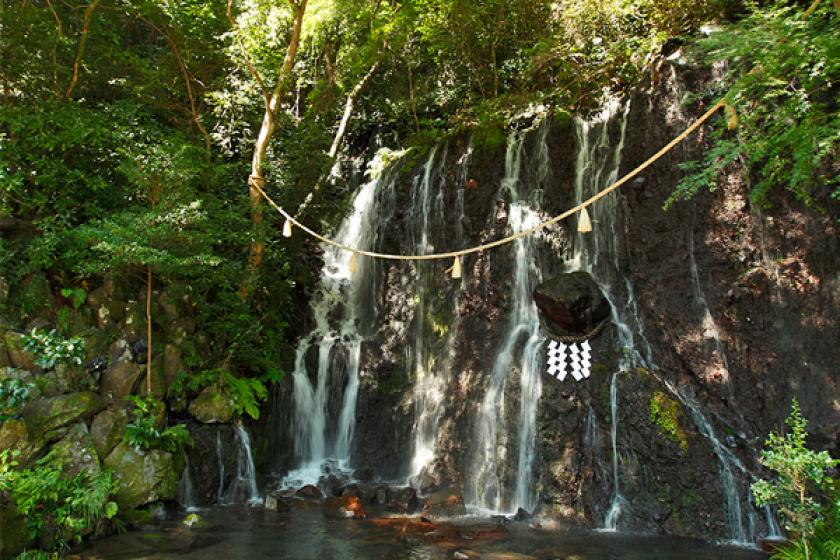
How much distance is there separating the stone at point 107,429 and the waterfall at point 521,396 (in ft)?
15.9

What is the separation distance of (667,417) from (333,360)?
5778mm

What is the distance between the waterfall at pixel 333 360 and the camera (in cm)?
992

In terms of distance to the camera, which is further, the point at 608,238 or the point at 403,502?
the point at 608,238

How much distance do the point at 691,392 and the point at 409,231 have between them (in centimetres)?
595

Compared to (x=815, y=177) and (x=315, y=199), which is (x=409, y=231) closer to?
(x=315, y=199)

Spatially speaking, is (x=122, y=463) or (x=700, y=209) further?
(x=700, y=209)

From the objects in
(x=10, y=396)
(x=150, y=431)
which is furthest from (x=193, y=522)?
(x=10, y=396)

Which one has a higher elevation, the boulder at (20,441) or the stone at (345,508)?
the boulder at (20,441)

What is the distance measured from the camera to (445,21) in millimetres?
11852

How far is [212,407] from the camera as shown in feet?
27.6

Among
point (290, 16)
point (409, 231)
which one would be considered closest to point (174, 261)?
point (409, 231)

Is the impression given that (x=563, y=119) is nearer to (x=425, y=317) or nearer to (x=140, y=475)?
(x=425, y=317)

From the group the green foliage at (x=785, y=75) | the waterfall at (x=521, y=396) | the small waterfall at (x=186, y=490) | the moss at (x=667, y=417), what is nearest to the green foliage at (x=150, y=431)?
the small waterfall at (x=186, y=490)

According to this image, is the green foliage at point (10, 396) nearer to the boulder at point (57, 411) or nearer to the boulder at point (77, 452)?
the boulder at point (57, 411)
